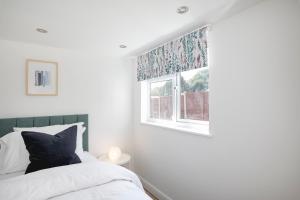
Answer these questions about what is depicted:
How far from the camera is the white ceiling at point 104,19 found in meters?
1.39

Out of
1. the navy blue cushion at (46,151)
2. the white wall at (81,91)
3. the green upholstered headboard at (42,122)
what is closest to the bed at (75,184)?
the navy blue cushion at (46,151)

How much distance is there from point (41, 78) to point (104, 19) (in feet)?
4.36

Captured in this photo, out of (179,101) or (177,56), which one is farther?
(179,101)

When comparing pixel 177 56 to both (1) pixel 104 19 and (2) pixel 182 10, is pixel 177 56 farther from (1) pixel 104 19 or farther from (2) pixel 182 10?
(1) pixel 104 19

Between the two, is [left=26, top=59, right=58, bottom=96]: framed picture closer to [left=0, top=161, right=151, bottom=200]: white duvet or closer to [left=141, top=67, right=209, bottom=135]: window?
[left=0, top=161, right=151, bottom=200]: white duvet

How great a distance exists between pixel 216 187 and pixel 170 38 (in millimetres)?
1682

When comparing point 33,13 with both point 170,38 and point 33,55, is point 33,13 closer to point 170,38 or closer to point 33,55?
point 33,55

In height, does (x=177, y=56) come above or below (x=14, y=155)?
above

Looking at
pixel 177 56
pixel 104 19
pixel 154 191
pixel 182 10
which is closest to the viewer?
pixel 182 10

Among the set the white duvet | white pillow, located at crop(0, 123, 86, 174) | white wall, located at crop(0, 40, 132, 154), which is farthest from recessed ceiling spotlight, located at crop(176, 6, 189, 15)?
white pillow, located at crop(0, 123, 86, 174)

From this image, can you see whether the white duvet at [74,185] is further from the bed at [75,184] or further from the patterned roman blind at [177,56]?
the patterned roman blind at [177,56]

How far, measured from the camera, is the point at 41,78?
236 cm

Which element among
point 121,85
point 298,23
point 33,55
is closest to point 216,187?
point 298,23

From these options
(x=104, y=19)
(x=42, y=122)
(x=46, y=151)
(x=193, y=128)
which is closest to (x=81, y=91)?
(x=42, y=122)
